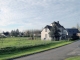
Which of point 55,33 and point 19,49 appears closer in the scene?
point 19,49

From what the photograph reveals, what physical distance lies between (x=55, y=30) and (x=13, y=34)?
2424 inches

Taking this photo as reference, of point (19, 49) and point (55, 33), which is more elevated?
point (55, 33)

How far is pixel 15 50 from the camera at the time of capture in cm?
2802

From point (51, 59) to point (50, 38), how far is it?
55.2 m

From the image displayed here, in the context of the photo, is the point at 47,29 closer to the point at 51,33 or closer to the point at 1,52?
the point at 51,33

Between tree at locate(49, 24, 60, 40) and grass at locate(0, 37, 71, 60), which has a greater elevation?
tree at locate(49, 24, 60, 40)

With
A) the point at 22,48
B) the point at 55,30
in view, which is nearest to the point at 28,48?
the point at 22,48

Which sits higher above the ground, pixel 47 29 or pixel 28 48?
pixel 47 29

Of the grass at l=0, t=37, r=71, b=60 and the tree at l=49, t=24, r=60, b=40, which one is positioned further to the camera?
the tree at l=49, t=24, r=60, b=40

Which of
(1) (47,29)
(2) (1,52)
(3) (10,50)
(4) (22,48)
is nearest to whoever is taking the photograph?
(2) (1,52)

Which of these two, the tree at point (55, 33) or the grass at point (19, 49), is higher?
the tree at point (55, 33)

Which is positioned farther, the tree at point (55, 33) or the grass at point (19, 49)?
the tree at point (55, 33)

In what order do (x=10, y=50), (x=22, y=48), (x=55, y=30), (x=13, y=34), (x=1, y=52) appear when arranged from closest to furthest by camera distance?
(x=1, y=52) < (x=10, y=50) < (x=22, y=48) < (x=55, y=30) < (x=13, y=34)

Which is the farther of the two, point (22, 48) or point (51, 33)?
point (51, 33)
